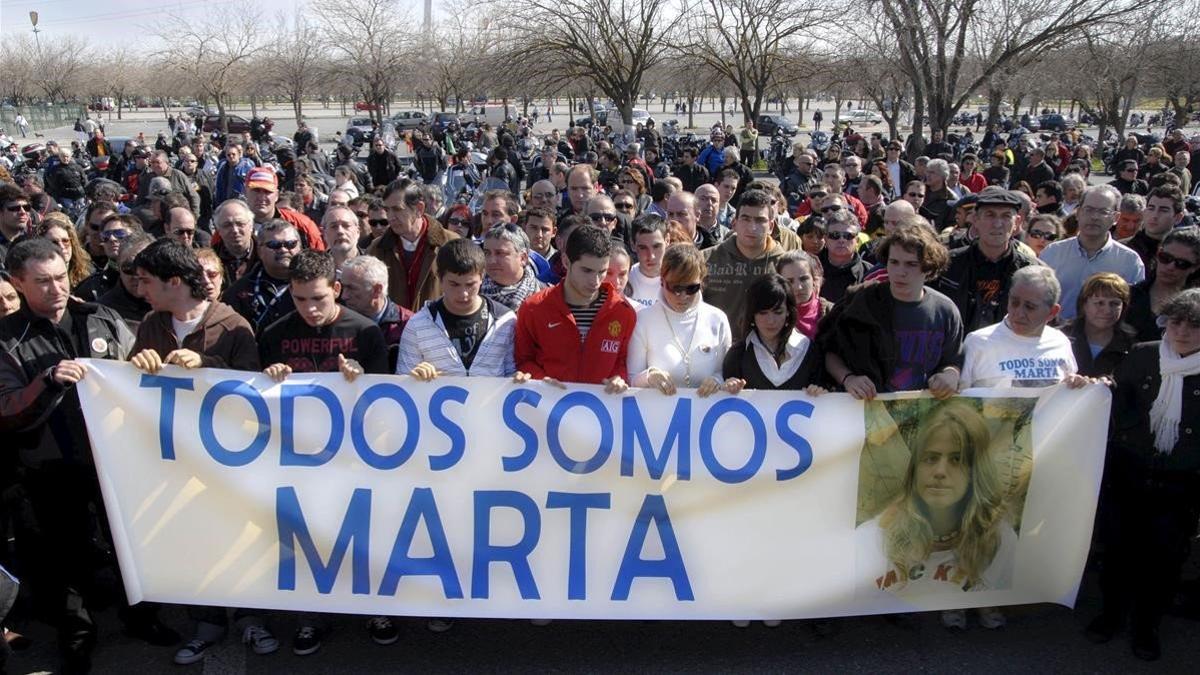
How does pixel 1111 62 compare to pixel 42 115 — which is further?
pixel 42 115

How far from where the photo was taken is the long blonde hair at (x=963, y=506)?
12.4 ft

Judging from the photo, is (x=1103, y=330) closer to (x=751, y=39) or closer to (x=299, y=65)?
(x=751, y=39)

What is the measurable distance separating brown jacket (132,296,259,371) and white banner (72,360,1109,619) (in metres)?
0.12

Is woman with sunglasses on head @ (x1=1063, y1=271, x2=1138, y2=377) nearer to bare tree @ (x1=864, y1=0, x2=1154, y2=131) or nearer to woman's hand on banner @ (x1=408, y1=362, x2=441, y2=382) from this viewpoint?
woman's hand on banner @ (x1=408, y1=362, x2=441, y2=382)

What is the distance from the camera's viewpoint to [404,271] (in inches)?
231

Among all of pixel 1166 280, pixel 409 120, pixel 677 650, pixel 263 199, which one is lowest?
pixel 677 650

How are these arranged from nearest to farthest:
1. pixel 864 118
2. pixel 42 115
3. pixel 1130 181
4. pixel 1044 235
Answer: pixel 1044 235 → pixel 1130 181 → pixel 42 115 → pixel 864 118

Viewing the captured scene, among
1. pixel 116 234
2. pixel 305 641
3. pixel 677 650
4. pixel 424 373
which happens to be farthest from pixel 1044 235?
pixel 116 234

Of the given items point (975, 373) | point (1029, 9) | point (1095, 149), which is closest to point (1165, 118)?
point (1095, 149)

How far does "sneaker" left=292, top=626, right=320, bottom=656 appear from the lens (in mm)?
3783

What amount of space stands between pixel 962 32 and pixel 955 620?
18.6m

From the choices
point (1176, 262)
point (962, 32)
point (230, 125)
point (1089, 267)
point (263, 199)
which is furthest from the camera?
point (230, 125)

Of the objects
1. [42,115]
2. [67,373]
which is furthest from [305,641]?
[42,115]

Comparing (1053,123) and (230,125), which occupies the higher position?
(1053,123)
